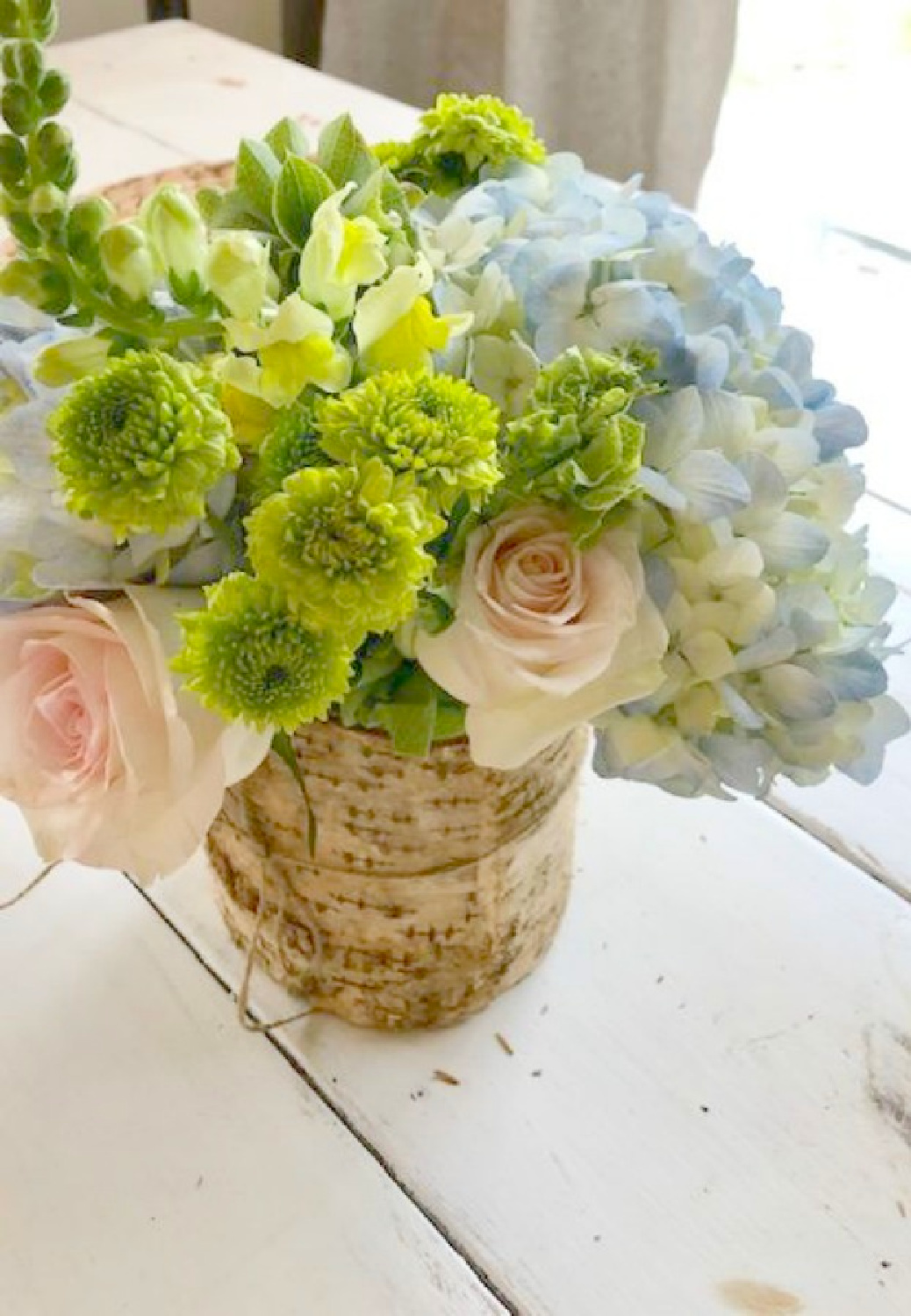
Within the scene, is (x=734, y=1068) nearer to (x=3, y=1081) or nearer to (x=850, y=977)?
(x=850, y=977)

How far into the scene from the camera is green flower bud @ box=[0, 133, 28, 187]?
387 millimetres

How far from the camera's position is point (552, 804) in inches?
23.3

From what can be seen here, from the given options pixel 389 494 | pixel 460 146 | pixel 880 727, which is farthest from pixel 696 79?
pixel 389 494

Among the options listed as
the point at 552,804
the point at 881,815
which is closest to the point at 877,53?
the point at 881,815

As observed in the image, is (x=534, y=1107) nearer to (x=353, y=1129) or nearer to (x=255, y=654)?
(x=353, y=1129)

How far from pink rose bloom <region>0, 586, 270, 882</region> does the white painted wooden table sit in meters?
0.16

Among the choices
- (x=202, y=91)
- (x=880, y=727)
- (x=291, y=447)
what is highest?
(x=291, y=447)

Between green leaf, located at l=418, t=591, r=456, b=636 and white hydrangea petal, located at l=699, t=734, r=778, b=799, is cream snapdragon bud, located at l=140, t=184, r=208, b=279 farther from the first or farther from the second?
white hydrangea petal, located at l=699, t=734, r=778, b=799

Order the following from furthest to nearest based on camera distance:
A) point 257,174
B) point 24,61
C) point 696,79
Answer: point 696,79, point 257,174, point 24,61

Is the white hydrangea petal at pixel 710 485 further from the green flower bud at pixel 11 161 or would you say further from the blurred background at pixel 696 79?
the blurred background at pixel 696 79

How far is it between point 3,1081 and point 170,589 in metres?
0.27

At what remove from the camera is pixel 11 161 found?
39 cm

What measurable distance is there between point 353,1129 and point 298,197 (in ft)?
1.18

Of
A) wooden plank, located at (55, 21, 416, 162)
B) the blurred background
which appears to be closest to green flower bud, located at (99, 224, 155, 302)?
wooden plank, located at (55, 21, 416, 162)
